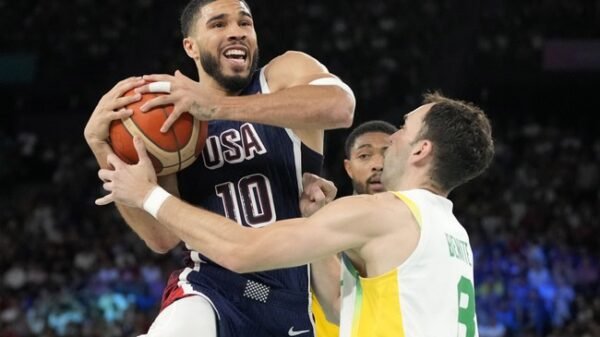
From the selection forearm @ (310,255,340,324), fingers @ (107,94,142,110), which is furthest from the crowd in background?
fingers @ (107,94,142,110)

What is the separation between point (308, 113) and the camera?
3953mm

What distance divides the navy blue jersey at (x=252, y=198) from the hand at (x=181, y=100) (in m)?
0.48

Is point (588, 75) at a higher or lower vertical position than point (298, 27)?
lower

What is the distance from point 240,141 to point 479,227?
8.97 meters

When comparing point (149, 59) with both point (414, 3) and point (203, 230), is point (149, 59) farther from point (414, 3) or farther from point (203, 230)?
point (203, 230)

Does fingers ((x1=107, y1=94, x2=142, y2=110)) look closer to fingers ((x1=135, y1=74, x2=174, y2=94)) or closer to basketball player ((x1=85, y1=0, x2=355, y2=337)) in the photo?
fingers ((x1=135, y1=74, x2=174, y2=94))

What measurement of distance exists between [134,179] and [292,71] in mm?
909

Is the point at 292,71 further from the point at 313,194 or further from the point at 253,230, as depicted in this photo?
the point at 253,230

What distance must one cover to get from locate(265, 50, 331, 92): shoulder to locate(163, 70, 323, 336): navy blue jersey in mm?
60

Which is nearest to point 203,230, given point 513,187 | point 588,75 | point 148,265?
point 148,265

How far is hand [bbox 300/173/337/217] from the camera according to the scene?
4223 mm

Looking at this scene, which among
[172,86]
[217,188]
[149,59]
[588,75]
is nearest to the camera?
[172,86]

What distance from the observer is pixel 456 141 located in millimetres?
3713

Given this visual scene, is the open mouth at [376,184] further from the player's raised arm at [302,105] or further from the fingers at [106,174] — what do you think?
the fingers at [106,174]
